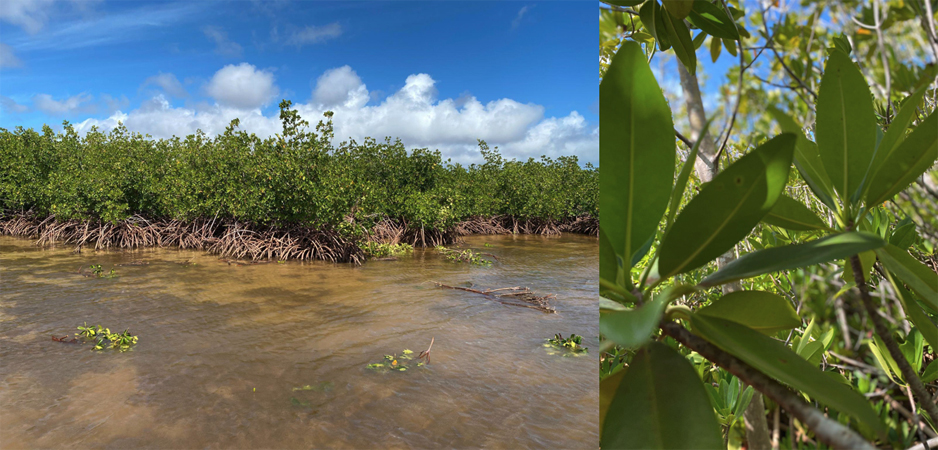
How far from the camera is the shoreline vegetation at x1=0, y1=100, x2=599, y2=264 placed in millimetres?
8062

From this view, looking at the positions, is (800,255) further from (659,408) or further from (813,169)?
(813,169)

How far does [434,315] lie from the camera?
484 centimetres

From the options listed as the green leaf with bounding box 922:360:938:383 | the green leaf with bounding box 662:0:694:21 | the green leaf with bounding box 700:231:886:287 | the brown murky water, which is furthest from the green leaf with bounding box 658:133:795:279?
the brown murky water

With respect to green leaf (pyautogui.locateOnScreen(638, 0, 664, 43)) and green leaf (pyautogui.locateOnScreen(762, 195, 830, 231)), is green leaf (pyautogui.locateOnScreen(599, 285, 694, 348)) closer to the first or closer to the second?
green leaf (pyautogui.locateOnScreen(762, 195, 830, 231))

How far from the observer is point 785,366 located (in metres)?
0.30

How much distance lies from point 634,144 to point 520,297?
5.38 metres

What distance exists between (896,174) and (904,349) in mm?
1012

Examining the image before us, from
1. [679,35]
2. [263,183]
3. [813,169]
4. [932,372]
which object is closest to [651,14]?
[679,35]

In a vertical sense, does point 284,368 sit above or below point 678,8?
below

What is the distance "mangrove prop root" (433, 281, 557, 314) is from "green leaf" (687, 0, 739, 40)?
4.67 m

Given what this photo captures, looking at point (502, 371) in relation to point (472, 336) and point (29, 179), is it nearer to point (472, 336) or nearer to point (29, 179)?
point (472, 336)

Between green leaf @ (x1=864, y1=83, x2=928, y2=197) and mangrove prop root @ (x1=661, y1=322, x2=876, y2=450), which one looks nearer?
mangrove prop root @ (x1=661, y1=322, x2=876, y2=450)

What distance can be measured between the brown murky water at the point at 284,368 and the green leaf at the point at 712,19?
2.36 metres

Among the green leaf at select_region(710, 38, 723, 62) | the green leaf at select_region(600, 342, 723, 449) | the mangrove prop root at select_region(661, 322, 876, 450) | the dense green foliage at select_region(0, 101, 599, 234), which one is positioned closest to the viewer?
the mangrove prop root at select_region(661, 322, 876, 450)
